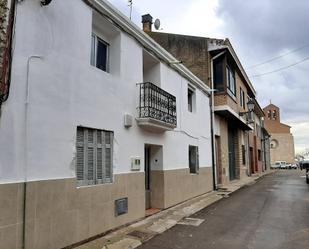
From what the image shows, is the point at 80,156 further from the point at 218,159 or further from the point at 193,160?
the point at 218,159

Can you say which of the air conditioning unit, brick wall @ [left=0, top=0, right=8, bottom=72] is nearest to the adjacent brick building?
the air conditioning unit

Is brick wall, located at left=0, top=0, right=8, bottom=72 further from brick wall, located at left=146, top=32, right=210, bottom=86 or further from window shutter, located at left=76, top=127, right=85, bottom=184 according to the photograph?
brick wall, located at left=146, top=32, right=210, bottom=86

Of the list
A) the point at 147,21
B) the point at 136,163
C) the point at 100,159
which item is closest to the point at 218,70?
the point at 147,21

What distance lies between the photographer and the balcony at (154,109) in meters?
8.92

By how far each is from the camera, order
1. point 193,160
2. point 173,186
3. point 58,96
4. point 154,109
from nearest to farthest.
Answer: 1. point 58,96
2. point 154,109
3. point 173,186
4. point 193,160

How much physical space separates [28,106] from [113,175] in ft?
9.77

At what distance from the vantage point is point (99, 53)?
8.12 metres

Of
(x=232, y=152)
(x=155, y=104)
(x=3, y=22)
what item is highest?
(x=3, y=22)

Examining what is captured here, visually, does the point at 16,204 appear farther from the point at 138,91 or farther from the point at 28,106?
the point at 138,91

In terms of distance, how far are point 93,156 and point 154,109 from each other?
2.75m

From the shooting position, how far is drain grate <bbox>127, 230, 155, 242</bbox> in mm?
7051

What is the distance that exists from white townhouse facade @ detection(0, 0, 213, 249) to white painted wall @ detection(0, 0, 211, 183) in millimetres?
18

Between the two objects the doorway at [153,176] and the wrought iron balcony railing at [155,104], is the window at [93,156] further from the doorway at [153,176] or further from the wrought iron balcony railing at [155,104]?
the doorway at [153,176]

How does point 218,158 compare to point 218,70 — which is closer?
point 218,70
